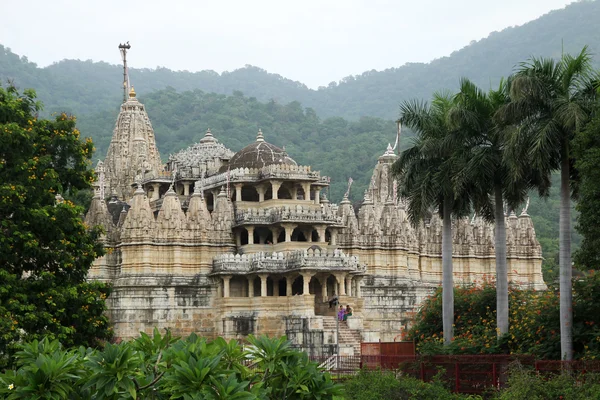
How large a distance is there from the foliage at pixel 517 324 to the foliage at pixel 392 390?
13.5 ft

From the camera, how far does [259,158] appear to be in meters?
61.7

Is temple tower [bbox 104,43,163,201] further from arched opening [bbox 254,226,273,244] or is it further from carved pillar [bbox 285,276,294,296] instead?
carved pillar [bbox 285,276,294,296]

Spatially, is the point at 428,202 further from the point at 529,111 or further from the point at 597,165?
the point at 597,165

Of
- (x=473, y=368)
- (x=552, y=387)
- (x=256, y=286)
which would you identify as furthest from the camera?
(x=256, y=286)

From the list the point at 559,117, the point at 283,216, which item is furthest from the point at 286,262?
the point at 559,117

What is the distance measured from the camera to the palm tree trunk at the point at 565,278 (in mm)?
32125

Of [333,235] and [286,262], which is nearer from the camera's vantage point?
[286,262]

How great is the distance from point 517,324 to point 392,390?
25.7 feet

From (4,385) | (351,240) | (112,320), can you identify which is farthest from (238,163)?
(4,385)

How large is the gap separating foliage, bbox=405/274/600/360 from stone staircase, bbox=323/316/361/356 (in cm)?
1087

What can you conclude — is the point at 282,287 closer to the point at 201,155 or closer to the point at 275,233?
the point at 275,233

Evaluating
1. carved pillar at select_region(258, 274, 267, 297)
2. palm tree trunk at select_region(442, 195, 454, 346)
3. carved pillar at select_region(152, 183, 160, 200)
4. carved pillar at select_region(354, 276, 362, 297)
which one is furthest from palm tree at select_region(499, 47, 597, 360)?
carved pillar at select_region(152, 183, 160, 200)

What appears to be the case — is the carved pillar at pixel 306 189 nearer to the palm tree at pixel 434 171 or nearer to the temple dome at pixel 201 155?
the temple dome at pixel 201 155

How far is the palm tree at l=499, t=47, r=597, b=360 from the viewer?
106 feet
